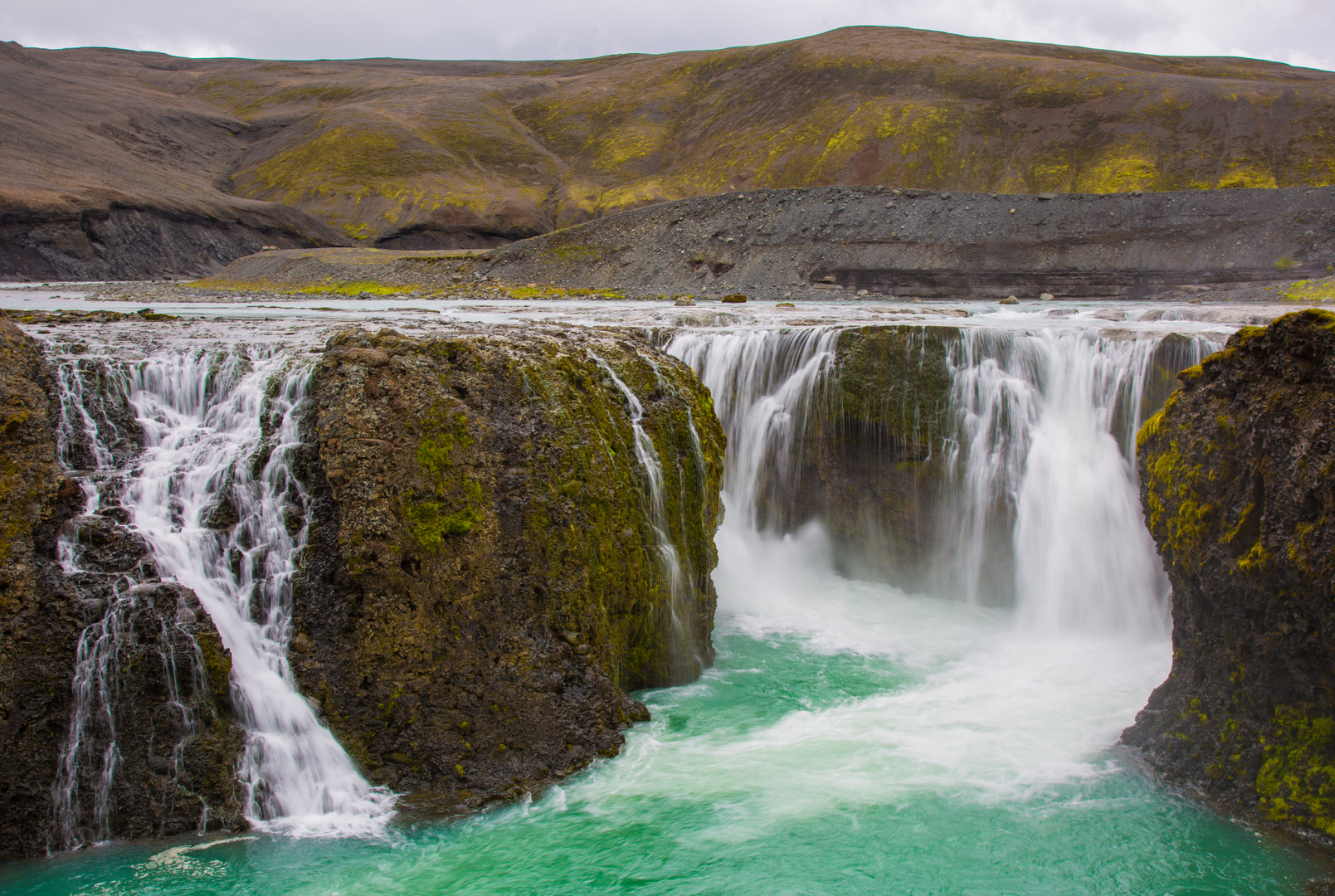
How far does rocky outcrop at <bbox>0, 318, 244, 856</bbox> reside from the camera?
21.9 ft

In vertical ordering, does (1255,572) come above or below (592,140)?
below

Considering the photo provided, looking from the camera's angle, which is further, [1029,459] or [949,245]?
[949,245]

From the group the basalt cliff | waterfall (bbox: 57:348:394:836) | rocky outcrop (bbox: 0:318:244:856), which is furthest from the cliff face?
rocky outcrop (bbox: 0:318:244:856)

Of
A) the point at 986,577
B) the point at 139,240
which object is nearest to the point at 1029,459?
the point at 986,577

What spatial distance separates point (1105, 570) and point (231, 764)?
444 inches

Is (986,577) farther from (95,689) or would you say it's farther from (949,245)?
(949,245)

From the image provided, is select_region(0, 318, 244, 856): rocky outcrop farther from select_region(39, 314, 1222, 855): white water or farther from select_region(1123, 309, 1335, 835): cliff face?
select_region(1123, 309, 1335, 835): cliff face

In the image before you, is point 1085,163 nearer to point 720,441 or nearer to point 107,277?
point 720,441

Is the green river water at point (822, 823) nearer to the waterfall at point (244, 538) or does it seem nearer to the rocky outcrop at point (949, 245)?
the waterfall at point (244, 538)

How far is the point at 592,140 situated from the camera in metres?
97.2

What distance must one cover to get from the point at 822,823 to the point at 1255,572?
163 inches

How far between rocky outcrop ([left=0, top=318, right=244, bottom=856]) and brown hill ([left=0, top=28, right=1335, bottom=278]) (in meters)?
59.6

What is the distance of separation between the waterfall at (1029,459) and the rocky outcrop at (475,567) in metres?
5.40

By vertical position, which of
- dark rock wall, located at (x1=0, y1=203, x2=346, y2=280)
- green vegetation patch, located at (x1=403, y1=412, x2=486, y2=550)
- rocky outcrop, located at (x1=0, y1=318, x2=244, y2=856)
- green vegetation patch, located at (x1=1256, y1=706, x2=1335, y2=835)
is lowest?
green vegetation patch, located at (x1=1256, y1=706, x2=1335, y2=835)
